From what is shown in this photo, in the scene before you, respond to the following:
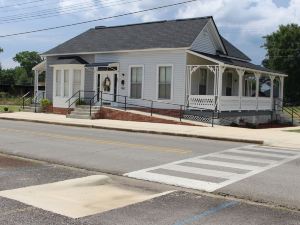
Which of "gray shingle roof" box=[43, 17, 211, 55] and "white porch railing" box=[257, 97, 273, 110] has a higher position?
"gray shingle roof" box=[43, 17, 211, 55]

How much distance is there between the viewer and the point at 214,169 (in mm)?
12516

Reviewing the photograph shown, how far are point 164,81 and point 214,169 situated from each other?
18975mm

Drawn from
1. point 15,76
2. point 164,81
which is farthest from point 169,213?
point 15,76

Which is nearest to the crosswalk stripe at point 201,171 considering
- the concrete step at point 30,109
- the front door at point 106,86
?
the front door at point 106,86

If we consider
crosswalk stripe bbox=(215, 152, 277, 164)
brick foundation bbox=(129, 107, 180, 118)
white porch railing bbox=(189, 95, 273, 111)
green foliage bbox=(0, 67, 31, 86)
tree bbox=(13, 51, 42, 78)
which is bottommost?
crosswalk stripe bbox=(215, 152, 277, 164)

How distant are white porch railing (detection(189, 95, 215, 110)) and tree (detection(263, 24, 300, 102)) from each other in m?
43.5

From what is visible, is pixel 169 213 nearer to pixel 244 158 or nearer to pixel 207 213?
pixel 207 213

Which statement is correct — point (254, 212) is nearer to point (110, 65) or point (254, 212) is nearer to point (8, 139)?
point (8, 139)

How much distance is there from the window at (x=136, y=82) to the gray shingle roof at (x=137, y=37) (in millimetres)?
1449

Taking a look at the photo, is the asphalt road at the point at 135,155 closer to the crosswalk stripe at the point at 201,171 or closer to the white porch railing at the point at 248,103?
the crosswalk stripe at the point at 201,171

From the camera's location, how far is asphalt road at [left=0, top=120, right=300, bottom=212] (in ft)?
32.7

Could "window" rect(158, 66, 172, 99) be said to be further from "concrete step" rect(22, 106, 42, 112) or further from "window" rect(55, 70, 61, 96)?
"concrete step" rect(22, 106, 42, 112)

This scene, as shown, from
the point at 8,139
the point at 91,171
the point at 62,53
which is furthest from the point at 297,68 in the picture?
the point at 91,171

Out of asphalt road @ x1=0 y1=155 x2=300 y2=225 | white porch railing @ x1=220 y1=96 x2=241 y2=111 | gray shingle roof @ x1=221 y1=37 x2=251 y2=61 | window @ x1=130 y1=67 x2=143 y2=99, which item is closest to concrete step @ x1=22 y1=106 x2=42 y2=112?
window @ x1=130 y1=67 x2=143 y2=99
